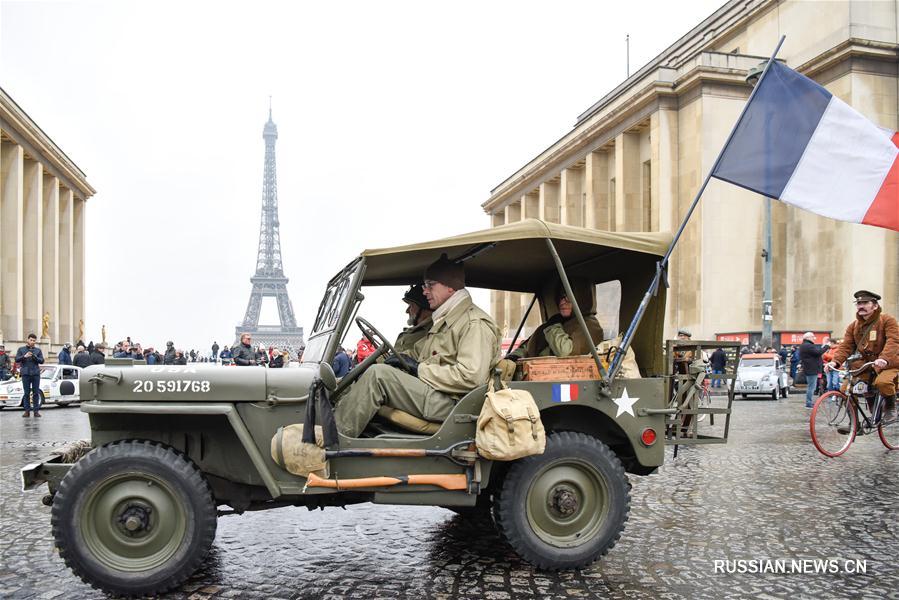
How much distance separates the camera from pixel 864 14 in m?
41.6

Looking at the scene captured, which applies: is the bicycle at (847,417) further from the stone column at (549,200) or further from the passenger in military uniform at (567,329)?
the stone column at (549,200)

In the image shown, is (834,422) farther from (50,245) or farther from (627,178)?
(50,245)

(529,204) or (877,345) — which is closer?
(877,345)

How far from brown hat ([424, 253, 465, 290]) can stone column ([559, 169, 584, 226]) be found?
53.5 meters

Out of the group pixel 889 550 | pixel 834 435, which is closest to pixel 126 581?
pixel 889 550

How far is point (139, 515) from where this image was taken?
4926 mm

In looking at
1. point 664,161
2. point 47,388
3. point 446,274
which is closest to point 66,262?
point 664,161

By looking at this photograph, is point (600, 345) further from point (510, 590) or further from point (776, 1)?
point (776, 1)

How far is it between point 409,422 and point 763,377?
2397 cm

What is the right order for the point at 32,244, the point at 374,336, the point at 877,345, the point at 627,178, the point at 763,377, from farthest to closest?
1. the point at 32,244
2. the point at 627,178
3. the point at 763,377
4. the point at 877,345
5. the point at 374,336

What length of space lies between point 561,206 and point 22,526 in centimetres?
5479

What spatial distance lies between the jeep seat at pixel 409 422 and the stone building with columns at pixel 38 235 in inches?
1834

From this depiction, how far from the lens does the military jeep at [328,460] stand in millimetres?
4914

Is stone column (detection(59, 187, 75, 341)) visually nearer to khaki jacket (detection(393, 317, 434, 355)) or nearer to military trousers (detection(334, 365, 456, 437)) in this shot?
khaki jacket (detection(393, 317, 434, 355))
